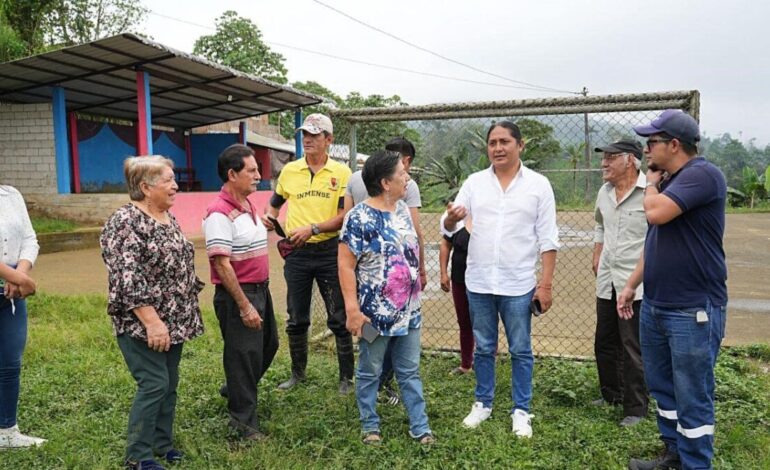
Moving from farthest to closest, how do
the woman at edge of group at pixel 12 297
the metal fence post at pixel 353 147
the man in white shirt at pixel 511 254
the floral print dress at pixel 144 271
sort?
the metal fence post at pixel 353 147, the man in white shirt at pixel 511 254, the woman at edge of group at pixel 12 297, the floral print dress at pixel 144 271

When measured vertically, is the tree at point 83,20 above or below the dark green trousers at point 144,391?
above

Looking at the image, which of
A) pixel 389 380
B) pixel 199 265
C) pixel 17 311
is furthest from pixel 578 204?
pixel 199 265

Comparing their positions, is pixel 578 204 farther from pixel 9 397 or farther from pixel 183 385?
pixel 9 397

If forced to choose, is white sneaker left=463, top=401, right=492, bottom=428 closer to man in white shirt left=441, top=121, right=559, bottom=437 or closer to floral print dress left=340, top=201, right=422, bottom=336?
man in white shirt left=441, top=121, right=559, bottom=437

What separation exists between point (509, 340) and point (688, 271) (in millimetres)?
1136

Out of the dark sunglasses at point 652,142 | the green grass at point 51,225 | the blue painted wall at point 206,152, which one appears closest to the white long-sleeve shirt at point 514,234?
the dark sunglasses at point 652,142

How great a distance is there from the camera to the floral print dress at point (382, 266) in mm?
3162

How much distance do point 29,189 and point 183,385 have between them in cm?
1190

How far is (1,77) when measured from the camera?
40.9 feet

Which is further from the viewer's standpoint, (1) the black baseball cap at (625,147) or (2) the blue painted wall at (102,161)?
(2) the blue painted wall at (102,161)

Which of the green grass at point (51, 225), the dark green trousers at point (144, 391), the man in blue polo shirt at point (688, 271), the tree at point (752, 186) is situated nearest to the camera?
the man in blue polo shirt at point (688, 271)

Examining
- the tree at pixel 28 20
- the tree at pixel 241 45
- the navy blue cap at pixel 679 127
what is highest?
the tree at pixel 241 45

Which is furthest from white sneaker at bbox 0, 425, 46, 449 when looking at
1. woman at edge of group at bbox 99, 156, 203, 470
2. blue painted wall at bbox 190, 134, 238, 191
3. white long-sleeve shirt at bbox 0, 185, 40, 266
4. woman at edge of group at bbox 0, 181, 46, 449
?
blue painted wall at bbox 190, 134, 238, 191

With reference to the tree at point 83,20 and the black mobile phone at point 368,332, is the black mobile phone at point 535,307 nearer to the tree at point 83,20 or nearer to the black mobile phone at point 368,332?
the black mobile phone at point 368,332
